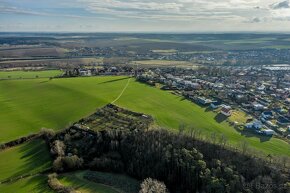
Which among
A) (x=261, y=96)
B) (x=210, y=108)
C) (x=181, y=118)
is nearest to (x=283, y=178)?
(x=181, y=118)

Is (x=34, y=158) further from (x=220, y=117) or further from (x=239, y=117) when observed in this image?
(x=239, y=117)

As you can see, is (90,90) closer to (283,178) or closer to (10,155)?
(10,155)

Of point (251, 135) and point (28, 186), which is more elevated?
point (251, 135)

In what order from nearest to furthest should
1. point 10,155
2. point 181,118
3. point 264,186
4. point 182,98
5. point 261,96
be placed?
1. point 264,186
2. point 10,155
3. point 181,118
4. point 182,98
5. point 261,96

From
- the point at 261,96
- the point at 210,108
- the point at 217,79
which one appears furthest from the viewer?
the point at 217,79

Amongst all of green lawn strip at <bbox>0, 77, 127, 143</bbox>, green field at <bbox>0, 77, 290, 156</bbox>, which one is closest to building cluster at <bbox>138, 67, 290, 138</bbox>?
green field at <bbox>0, 77, 290, 156</bbox>

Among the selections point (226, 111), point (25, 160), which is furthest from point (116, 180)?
point (226, 111)

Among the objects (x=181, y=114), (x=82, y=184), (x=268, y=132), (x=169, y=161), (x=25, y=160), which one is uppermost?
(x=181, y=114)
